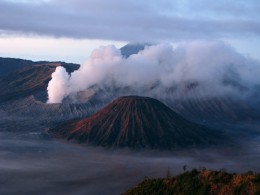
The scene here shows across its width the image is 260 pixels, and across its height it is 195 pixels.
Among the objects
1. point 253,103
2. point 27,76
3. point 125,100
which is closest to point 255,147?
point 125,100

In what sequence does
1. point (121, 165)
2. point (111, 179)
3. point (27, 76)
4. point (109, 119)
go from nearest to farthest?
point (111, 179), point (121, 165), point (109, 119), point (27, 76)

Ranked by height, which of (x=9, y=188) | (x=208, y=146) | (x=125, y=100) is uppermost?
(x=125, y=100)

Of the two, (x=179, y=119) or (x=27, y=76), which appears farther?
(x=27, y=76)

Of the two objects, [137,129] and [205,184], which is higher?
[137,129]

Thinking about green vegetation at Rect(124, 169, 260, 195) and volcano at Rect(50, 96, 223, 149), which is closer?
green vegetation at Rect(124, 169, 260, 195)

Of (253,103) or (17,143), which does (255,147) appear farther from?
(253,103)

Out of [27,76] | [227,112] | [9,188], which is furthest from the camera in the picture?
[27,76]

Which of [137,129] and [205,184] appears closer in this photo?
[205,184]
